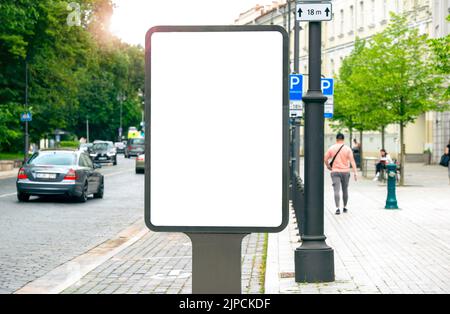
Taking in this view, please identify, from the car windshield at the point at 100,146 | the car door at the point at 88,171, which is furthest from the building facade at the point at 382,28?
the car door at the point at 88,171

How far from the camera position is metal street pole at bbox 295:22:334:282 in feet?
30.9

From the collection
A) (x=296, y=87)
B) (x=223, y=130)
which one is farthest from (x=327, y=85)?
(x=223, y=130)

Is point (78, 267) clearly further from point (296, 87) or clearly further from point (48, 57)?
point (48, 57)

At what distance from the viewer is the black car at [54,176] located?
2408 centimetres

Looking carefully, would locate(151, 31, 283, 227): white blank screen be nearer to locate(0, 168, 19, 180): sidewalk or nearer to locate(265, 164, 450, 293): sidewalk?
locate(265, 164, 450, 293): sidewalk

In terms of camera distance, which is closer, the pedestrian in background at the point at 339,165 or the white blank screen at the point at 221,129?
the white blank screen at the point at 221,129

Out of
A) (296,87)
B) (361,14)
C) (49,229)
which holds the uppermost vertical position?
(361,14)

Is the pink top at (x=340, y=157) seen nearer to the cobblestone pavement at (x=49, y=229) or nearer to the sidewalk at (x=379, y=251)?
the sidewalk at (x=379, y=251)

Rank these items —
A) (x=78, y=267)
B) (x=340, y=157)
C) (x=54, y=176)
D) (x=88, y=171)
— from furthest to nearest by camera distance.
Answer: (x=88, y=171) < (x=54, y=176) < (x=340, y=157) < (x=78, y=267)

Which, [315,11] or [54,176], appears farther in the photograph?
[54,176]

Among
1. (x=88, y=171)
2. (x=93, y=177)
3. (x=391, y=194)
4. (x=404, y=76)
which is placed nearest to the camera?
(x=391, y=194)

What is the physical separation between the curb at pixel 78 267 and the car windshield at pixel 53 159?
8.62 meters

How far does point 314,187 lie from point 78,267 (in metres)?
3.43

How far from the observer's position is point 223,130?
373 centimetres
